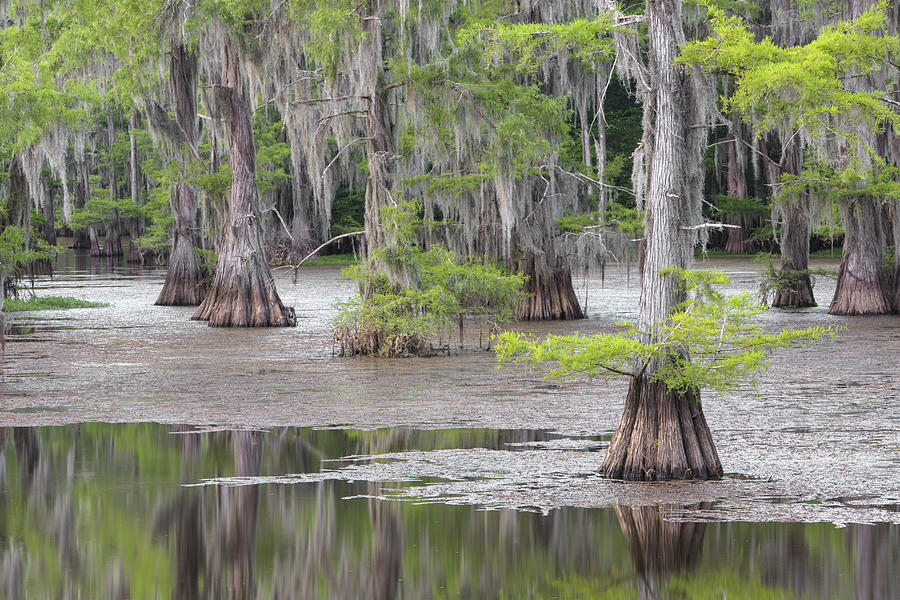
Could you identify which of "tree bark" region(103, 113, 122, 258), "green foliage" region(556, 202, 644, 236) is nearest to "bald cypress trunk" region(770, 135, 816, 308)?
"green foliage" region(556, 202, 644, 236)

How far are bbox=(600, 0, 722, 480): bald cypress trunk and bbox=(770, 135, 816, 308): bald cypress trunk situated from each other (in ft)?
56.3

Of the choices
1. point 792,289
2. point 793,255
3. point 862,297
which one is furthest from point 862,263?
point 793,255

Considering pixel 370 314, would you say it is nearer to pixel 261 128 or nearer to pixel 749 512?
pixel 749 512

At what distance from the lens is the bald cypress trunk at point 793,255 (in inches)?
1022

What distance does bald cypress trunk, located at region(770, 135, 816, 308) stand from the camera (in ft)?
85.2

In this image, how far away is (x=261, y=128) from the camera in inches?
1719

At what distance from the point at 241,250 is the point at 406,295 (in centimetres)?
632

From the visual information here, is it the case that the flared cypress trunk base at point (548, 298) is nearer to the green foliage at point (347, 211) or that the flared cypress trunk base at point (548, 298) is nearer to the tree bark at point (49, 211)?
the green foliage at point (347, 211)

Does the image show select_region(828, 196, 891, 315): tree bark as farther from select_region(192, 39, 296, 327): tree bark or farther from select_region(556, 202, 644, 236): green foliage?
select_region(192, 39, 296, 327): tree bark

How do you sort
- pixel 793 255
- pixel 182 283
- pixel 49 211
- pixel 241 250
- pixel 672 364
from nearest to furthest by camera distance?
pixel 672 364, pixel 241 250, pixel 793 255, pixel 182 283, pixel 49 211

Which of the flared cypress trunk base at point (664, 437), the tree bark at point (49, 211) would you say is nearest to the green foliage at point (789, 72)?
the flared cypress trunk base at point (664, 437)

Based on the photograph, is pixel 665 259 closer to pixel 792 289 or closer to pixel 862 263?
pixel 862 263

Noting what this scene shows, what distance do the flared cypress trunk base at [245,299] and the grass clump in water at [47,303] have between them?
6337 millimetres

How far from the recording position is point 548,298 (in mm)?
23812
